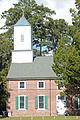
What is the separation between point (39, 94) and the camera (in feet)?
129

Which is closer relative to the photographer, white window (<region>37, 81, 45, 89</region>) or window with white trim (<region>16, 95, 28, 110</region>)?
window with white trim (<region>16, 95, 28, 110</region>)

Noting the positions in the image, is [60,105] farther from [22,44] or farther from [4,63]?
[4,63]

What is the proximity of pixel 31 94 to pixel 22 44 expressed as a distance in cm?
773

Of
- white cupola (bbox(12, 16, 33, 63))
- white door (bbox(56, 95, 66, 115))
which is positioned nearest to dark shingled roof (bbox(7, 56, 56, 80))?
white cupola (bbox(12, 16, 33, 63))

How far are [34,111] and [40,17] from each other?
1929cm

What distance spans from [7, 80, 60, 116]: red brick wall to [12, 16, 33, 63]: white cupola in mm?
4253

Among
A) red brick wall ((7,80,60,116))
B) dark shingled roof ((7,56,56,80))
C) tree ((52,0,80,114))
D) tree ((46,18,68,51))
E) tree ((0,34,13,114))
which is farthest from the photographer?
tree ((46,18,68,51))

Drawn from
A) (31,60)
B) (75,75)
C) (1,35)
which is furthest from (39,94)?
(1,35)

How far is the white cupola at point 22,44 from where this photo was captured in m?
42.7

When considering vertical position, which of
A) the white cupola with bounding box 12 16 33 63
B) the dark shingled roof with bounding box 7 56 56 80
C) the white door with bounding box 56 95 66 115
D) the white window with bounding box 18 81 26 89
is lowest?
the white door with bounding box 56 95 66 115

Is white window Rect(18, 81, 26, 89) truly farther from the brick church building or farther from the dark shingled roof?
the dark shingled roof

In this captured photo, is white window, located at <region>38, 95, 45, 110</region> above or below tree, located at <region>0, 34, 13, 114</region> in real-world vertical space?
below

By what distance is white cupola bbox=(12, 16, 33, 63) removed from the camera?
42731 mm

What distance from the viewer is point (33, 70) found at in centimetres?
4100
